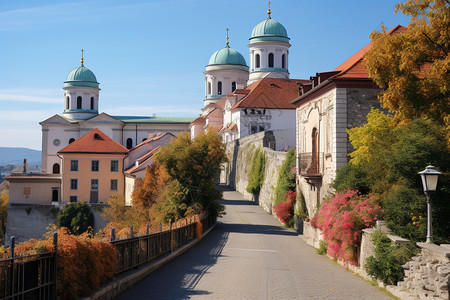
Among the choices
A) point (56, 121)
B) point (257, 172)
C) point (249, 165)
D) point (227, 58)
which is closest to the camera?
point (257, 172)

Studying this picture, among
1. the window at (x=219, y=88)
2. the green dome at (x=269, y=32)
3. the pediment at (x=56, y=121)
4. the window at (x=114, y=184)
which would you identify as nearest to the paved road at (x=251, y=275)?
the window at (x=114, y=184)

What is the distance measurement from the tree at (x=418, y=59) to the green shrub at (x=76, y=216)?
121ft

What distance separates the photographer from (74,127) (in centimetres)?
8688

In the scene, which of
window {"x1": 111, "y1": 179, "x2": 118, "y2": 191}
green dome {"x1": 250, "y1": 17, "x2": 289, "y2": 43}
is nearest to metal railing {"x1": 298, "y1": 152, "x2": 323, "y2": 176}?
window {"x1": 111, "y1": 179, "x2": 118, "y2": 191}

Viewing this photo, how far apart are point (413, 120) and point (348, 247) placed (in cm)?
434

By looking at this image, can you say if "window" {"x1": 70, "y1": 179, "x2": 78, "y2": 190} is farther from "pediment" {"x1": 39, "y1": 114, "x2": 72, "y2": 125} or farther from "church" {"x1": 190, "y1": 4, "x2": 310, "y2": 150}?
"pediment" {"x1": 39, "y1": 114, "x2": 72, "y2": 125}

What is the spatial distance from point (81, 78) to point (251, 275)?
268 feet

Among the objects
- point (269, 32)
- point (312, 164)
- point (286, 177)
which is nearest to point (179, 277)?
point (312, 164)

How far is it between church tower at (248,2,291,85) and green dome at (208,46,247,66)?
9695 mm

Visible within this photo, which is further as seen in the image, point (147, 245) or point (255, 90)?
point (255, 90)

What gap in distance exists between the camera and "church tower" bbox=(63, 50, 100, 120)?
9012 cm

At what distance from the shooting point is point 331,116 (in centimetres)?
2355

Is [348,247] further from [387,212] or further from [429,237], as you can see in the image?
[429,237]

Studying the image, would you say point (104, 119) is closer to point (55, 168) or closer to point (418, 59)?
point (55, 168)
